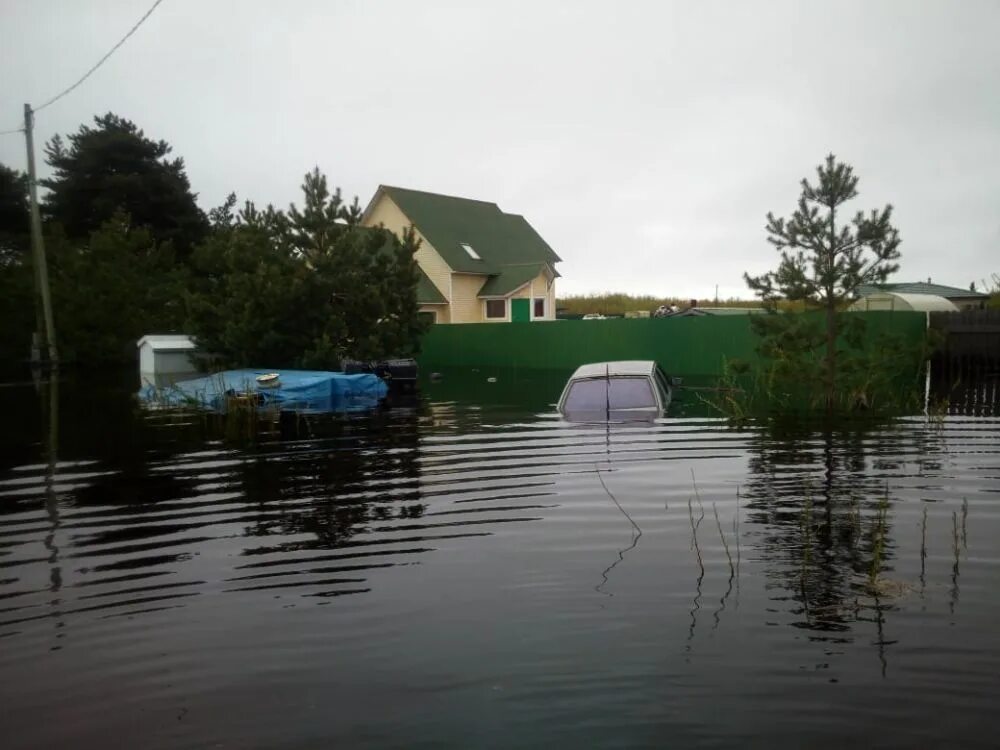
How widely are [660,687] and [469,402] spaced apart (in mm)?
16391

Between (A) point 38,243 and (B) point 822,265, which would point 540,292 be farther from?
(B) point 822,265

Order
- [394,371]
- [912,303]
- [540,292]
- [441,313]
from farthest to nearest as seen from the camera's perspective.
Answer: [540,292] → [441,313] → [912,303] → [394,371]

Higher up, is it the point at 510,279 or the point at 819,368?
the point at 510,279

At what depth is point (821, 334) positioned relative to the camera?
16125 mm

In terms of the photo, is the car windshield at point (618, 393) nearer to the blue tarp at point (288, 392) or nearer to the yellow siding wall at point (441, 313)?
the blue tarp at point (288, 392)

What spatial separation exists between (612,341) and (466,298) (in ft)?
38.8

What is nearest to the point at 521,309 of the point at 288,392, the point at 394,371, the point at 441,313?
the point at 441,313

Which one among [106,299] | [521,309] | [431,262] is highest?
[431,262]

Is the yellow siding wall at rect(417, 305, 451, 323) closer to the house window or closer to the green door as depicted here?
the house window

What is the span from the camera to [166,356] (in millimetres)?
26891

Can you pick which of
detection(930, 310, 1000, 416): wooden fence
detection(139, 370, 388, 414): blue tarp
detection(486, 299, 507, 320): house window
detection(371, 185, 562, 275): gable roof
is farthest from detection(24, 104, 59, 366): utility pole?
detection(930, 310, 1000, 416): wooden fence

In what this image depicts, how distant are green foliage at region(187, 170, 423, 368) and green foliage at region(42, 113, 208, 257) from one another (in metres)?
25.5

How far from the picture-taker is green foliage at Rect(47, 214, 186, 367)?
35094 mm

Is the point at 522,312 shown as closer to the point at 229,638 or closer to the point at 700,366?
the point at 700,366
